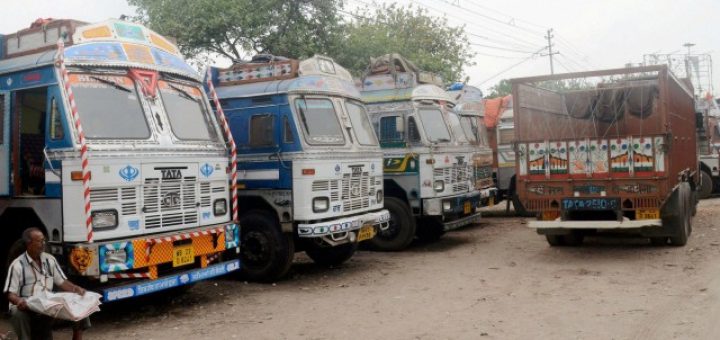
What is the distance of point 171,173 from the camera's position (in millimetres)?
6688

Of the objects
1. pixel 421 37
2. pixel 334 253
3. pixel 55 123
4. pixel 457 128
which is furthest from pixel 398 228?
pixel 421 37

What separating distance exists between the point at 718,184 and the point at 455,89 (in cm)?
1170

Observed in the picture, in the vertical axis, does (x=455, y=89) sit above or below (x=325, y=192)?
above

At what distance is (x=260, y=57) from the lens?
32.2 ft

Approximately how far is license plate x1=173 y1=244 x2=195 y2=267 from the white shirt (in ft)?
4.34

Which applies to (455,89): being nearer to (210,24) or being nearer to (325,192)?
(210,24)

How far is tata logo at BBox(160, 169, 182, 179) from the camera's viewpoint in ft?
21.7

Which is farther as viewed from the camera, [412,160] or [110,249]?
[412,160]

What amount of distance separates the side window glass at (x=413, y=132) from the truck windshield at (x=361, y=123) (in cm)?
146

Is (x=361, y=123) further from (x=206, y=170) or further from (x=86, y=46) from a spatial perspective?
(x=86, y=46)

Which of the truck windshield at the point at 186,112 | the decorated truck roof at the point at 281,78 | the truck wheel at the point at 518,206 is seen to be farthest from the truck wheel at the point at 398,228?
the truck wheel at the point at 518,206

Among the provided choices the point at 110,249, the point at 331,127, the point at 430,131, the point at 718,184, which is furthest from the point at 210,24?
the point at 718,184

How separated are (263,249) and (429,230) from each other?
184 inches

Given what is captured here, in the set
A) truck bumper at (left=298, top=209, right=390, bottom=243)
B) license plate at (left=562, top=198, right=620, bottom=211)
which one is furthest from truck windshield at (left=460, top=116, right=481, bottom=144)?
truck bumper at (left=298, top=209, right=390, bottom=243)
